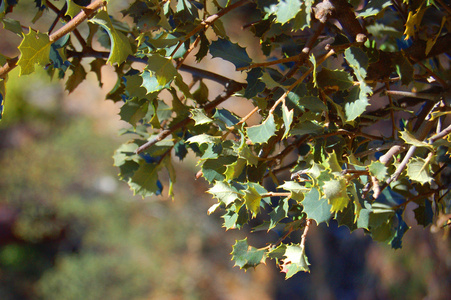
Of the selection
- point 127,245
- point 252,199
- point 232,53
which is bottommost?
point 127,245

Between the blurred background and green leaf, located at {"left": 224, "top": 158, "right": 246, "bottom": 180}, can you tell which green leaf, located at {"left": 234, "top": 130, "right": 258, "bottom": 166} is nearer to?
green leaf, located at {"left": 224, "top": 158, "right": 246, "bottom": 180}

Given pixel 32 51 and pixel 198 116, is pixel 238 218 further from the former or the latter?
pixel 32 51

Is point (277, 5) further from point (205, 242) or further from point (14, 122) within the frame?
point (14, 122)

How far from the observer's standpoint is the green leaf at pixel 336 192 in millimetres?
335

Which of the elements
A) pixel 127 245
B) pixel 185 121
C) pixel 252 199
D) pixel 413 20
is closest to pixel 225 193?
pixel 252 199

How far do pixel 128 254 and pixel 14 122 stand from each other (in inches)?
67.5

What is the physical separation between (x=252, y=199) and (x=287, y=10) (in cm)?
17

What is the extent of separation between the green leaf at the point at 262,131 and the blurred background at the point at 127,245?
2073mm

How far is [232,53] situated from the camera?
409 millimetres

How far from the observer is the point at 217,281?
269cm

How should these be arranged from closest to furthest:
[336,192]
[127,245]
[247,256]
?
[336,192]
[247,256]
[127,245]

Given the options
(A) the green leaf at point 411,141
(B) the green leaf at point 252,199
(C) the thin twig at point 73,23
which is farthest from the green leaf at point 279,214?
(C) the thin twig at point 73,23

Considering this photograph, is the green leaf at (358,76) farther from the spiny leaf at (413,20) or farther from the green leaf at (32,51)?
the green leaf at (32,51)

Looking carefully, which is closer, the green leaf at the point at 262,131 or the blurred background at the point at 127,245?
the green leaf at the point at 262,131
